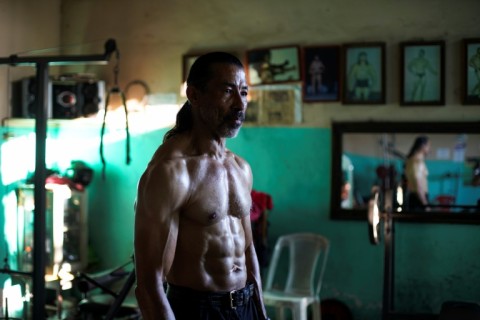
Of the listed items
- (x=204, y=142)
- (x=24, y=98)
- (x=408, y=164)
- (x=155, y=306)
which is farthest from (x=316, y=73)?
(x=155, y=306)

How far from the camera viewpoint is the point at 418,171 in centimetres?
545

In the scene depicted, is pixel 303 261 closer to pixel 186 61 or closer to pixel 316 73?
pixel 316 73

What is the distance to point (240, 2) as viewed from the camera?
19.4 ft

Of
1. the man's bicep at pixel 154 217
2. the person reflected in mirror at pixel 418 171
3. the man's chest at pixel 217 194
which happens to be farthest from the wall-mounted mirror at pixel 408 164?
the man's bicep at pixel 154 217

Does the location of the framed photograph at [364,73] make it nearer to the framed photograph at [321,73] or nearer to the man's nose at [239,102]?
the framed photograph at [321,73]

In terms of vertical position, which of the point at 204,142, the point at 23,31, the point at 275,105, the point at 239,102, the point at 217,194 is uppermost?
the point at 23,31

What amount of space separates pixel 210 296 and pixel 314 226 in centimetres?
345

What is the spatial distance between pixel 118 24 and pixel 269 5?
150 centimetres

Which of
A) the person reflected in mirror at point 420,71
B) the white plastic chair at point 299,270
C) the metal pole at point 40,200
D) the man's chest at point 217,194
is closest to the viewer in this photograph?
the man's chest at point 217,194

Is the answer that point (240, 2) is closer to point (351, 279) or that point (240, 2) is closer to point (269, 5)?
point (269, 5)

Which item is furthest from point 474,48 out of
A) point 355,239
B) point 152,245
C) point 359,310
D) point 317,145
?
point 152,245

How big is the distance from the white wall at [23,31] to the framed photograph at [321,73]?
2.20m

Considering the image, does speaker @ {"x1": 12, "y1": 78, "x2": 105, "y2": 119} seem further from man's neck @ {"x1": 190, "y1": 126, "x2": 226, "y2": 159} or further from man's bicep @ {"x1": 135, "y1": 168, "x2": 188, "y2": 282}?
man's bicep @ {"x1": 135, "y1": 168, "x2": 188, "y2": 282}

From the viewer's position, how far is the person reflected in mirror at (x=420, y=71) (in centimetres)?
548
